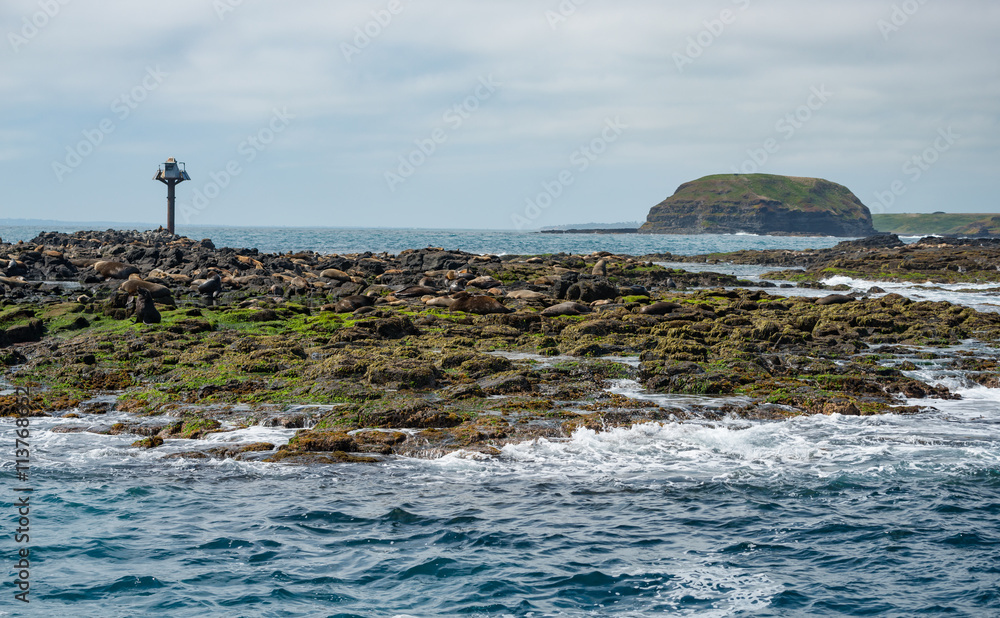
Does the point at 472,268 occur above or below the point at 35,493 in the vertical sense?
above

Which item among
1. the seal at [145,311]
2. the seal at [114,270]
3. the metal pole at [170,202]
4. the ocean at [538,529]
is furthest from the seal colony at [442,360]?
the metal pole at [170,202]

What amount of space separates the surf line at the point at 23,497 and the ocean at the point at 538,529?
0.30 ft

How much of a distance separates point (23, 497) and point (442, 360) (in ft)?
32.2

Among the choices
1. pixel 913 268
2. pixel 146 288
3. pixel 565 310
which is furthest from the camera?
pixel 913 268

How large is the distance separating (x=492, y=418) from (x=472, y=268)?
32212 millimetres

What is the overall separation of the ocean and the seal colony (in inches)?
46.7

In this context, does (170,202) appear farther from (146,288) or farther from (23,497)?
(23,497)

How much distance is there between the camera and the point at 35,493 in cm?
1107

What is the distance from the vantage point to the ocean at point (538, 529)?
806cm

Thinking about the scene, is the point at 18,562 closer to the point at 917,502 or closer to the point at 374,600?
the point at 374,600

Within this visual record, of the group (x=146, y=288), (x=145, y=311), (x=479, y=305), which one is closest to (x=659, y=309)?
(x=479, y=305)

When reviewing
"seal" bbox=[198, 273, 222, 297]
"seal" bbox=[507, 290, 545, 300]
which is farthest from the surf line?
"seal" bbox=[507, 290, 545, 300]

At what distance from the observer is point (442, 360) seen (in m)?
19.0

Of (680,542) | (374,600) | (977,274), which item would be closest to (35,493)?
(374,600)
